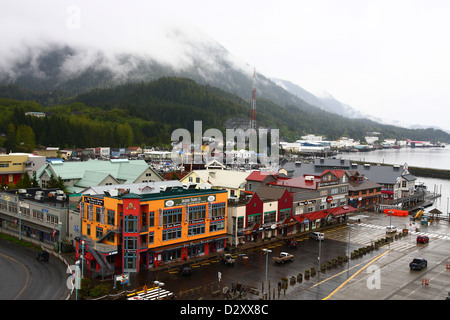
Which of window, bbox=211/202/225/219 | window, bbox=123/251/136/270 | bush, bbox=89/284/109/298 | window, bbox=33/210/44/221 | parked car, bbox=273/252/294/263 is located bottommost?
parked car, bbox=273/252/294/263

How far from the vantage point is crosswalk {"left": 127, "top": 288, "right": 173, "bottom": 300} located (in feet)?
95.1

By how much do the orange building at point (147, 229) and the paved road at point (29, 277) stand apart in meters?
2.93

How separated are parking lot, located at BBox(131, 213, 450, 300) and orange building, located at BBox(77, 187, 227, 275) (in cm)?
219

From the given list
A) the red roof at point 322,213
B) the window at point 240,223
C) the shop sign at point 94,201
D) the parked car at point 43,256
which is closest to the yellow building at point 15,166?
the shop sign at point 94,201

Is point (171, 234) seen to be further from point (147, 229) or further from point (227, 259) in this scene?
point (227, 259)

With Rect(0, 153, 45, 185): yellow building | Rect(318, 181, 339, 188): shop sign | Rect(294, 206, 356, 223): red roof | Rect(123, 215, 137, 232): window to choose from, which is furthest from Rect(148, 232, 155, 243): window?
Rect(0, 153, 45, 185): yellow building

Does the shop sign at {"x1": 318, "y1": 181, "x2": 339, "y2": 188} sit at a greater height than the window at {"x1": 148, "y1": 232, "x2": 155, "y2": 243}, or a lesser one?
greater

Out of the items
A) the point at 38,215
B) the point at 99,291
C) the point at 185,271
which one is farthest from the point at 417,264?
the point at 38,215

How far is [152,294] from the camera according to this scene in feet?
98.2

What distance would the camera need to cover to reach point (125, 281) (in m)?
31.5

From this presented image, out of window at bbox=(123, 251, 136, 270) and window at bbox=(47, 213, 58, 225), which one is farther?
window at bbox=(47, 213, 58, 225)

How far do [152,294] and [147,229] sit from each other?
280 inches

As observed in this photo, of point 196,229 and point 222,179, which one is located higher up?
point 222,179

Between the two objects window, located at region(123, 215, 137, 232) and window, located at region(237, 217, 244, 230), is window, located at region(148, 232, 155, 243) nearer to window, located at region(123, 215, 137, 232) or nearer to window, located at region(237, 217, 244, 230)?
window, located at region(123, 215, 137, 232)
